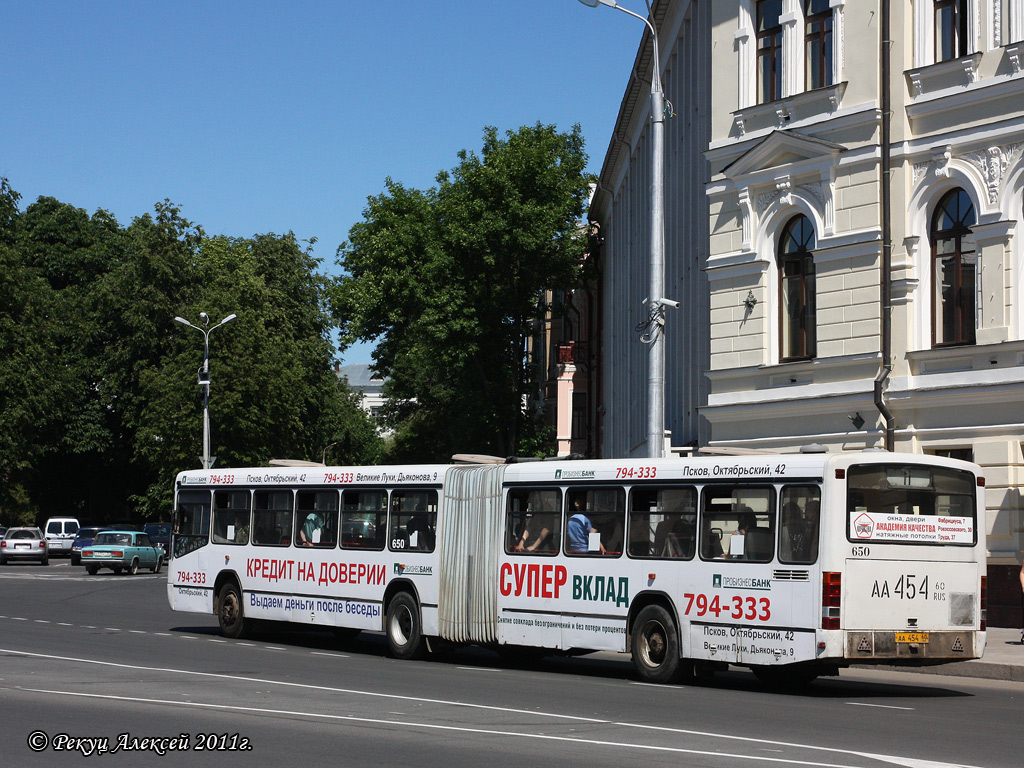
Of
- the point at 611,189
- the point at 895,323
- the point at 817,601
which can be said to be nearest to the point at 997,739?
the point at 817,601

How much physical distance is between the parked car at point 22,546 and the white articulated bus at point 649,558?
42819 mm

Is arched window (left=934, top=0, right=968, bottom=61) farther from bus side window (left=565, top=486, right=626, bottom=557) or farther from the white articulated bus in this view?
bus side window (left=565, top=486, right=626, bottom=557)

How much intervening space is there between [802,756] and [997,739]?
2.32 m

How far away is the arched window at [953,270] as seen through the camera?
2398cm

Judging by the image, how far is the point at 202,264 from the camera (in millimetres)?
69812

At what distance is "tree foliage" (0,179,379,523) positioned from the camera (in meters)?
61.6

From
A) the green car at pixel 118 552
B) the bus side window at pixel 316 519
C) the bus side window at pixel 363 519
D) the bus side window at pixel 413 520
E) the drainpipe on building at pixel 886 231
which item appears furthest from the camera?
the green car at pixel 118 552

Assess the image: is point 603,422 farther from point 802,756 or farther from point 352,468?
point 802,756

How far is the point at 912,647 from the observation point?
1516 centimetres

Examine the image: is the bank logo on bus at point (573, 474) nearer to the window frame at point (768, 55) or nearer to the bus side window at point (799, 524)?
the bus side window at point (799, 524)

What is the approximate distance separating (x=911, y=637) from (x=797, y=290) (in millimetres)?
12358

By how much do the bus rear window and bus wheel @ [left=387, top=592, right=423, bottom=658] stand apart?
7089 millimetres

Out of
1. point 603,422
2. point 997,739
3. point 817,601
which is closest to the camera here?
point 997,739

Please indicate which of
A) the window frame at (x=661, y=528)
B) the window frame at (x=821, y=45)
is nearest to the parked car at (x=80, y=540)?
the window frame at (x=821, y=45)
